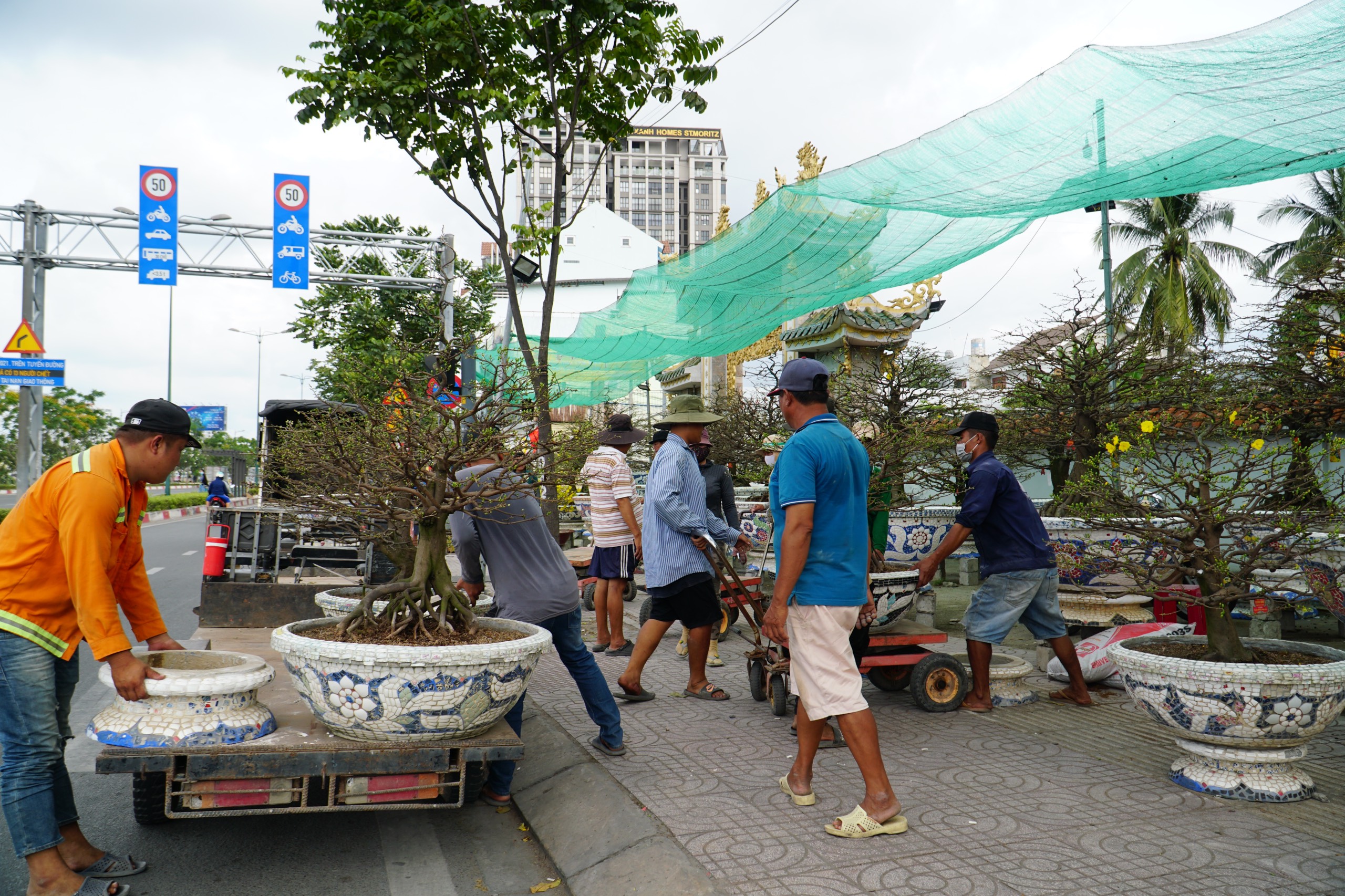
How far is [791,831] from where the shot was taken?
3.53 m

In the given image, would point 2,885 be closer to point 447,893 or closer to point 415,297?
point 447,893

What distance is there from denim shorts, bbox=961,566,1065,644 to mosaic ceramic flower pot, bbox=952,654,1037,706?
0.32 metres

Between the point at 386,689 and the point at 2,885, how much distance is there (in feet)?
5.27

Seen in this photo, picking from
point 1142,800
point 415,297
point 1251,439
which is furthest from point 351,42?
point 415,297

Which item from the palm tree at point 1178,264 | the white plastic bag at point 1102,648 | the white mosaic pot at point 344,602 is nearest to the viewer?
the white mosaic pot at point 344,602

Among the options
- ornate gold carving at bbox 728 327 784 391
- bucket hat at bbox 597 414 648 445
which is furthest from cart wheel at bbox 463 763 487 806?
ornate gold carving at bbox 728 327 784 391

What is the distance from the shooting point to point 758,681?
5.74 m

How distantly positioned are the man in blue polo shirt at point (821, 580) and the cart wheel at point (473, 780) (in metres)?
1.38

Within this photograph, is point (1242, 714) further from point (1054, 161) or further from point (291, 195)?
point (291, 195)

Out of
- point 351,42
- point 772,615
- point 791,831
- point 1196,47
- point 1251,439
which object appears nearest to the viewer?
point 791,831

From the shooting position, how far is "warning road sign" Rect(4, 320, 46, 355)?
51.0 feet

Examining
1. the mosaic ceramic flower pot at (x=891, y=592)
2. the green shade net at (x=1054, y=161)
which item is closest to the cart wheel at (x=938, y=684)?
the mosaic ceramic flower pot at (x=891, y=592)

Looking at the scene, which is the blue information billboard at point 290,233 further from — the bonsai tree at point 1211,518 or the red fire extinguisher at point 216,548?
the bonsai tree at point 1211,518

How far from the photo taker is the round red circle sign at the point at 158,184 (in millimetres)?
15977
